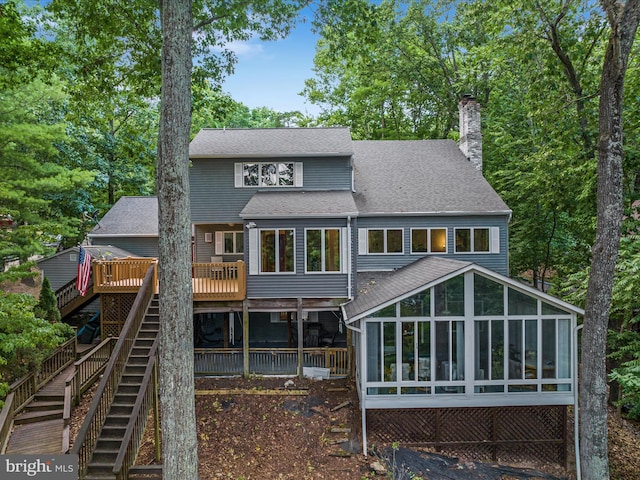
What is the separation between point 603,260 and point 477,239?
5726 millimetres

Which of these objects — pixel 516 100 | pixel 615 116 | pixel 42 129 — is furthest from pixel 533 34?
pixel 42 129

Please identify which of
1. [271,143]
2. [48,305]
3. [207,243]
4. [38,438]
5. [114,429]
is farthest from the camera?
[207,243]

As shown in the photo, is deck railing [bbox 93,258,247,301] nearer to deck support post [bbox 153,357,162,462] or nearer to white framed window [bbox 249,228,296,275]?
white framed window [bbox 249,228,296,275]

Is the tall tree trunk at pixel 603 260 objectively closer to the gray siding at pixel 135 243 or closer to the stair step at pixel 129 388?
the stair step at pixel 129 388

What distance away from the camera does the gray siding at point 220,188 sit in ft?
43.7

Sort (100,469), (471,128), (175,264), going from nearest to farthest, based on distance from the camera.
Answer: (175,264), (100,469), (471,128)

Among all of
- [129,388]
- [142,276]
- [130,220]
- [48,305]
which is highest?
[130,220]

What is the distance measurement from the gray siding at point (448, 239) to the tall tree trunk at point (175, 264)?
795 cm

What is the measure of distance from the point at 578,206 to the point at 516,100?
865 cm

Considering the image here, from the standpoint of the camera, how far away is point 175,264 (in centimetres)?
583

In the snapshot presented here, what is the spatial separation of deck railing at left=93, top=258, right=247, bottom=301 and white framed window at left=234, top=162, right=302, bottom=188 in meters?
3.32

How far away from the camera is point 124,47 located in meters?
8.75

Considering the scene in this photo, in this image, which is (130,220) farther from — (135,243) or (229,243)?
(229,243)

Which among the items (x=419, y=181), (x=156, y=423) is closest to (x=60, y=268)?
(x=156, y=423)
